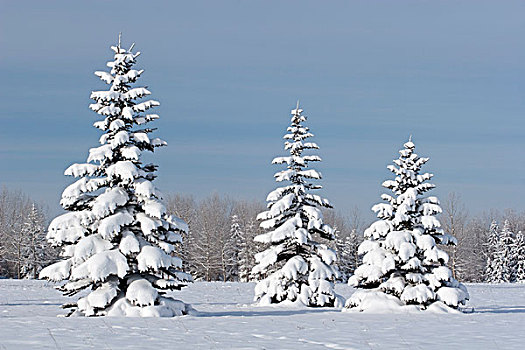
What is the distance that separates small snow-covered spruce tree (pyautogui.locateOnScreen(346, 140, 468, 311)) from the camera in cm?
2394

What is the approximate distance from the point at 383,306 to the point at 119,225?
34.4 feet

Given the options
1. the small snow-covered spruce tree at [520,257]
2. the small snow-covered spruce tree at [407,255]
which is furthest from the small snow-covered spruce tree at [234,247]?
the small snow-covered spruce tree at [407,255]

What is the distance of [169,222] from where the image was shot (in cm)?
2155

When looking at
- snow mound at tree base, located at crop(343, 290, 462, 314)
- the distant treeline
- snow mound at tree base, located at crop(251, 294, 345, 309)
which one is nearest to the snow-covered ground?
snow mound at tree base, located at crop(343, 290, 462, 314)

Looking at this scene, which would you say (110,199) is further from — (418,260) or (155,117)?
(418,260)

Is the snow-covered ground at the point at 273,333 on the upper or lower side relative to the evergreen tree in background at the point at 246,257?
lower

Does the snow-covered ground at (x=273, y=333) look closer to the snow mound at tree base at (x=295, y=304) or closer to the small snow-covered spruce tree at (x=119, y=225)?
the small snow-covered spruce tree at (x=119, y=225)

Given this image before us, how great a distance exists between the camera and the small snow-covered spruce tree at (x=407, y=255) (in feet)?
78.5

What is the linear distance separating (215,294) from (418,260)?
70.7 ft

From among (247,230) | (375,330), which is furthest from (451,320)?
(247,230)

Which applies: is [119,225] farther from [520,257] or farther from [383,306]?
[520,257]

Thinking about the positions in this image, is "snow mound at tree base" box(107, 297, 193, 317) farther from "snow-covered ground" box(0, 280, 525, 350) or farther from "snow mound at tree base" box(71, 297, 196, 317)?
"snow-covered ground" box(0, 280, 525, 350)

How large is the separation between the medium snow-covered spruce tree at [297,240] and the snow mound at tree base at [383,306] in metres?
3.82

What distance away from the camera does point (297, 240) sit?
28.8 m
